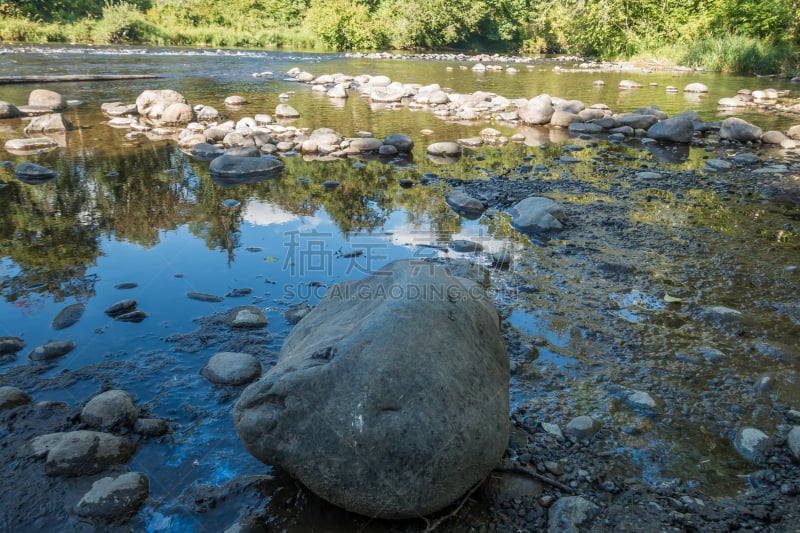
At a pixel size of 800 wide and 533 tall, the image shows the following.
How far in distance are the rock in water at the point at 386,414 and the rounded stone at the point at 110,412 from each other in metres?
0.85

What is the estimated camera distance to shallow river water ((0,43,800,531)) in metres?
3.13

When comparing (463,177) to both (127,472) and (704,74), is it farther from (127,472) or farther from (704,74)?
(704,74)

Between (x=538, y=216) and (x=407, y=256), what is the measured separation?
1.64 metres

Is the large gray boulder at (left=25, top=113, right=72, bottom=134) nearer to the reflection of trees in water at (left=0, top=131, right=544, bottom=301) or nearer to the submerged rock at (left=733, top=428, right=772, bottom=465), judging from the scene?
the reflection of trees in water at (left=0, top=131, right=544, bottom=301)

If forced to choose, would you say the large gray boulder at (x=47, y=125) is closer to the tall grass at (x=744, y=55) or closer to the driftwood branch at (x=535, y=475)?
the driftwood branch at (x=535, y=475)

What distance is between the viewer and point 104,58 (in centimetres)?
2320

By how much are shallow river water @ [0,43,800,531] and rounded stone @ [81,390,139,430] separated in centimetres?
15

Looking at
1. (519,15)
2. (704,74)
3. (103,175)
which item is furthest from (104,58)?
(519,15)

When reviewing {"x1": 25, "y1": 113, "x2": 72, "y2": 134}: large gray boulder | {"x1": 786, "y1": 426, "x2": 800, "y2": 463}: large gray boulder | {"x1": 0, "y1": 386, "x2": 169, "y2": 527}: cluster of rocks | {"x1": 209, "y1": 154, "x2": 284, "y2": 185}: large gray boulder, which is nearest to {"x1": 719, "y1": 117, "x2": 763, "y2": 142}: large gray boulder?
{"x1": 209, "y1": 154, "x2": 284, "y2": 185}: large gray boulder

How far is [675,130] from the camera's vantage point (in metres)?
10.4

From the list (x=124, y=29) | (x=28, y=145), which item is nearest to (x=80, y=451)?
(x=28, y=145)

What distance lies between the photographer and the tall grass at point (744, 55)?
2189 centimetres

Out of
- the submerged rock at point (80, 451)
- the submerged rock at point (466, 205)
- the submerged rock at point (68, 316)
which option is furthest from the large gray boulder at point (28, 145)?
the submerged rock at point (80, 451)

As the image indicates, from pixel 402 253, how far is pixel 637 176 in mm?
4502
